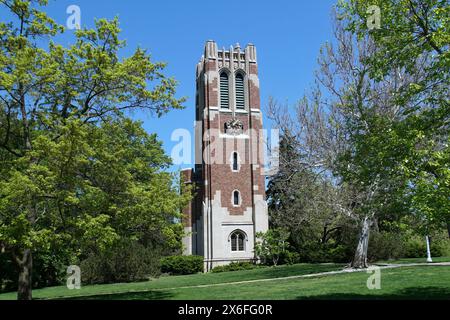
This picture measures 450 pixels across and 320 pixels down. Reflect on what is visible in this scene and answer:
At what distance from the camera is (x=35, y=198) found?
1199cm

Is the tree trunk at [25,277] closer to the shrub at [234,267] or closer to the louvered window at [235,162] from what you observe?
the shrub at [234,267]

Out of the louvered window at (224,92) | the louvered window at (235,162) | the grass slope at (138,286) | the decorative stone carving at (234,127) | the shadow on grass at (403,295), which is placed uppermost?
the louvered window at (224,92)

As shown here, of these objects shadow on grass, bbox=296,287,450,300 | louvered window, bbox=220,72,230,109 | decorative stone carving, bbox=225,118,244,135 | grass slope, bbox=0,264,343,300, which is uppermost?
louvered window, bbox=220,72,230,109

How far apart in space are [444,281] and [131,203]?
33.9 feet

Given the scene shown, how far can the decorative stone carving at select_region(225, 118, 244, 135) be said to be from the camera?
41.0 meters

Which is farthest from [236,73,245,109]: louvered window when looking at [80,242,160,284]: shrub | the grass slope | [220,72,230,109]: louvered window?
the grass slope

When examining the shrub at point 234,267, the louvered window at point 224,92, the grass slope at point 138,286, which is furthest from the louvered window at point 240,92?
the grass slope at point 138,286

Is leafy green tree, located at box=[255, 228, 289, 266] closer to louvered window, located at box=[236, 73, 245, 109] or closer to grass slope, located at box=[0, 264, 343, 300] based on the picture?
grass slope, located at box=[0, 264, 343, 300]

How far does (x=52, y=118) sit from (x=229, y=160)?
26.9 metres

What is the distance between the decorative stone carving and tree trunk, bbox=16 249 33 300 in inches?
1104

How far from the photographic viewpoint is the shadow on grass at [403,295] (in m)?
11.8

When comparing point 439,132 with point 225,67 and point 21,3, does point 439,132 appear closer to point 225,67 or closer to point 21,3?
point 21,3
